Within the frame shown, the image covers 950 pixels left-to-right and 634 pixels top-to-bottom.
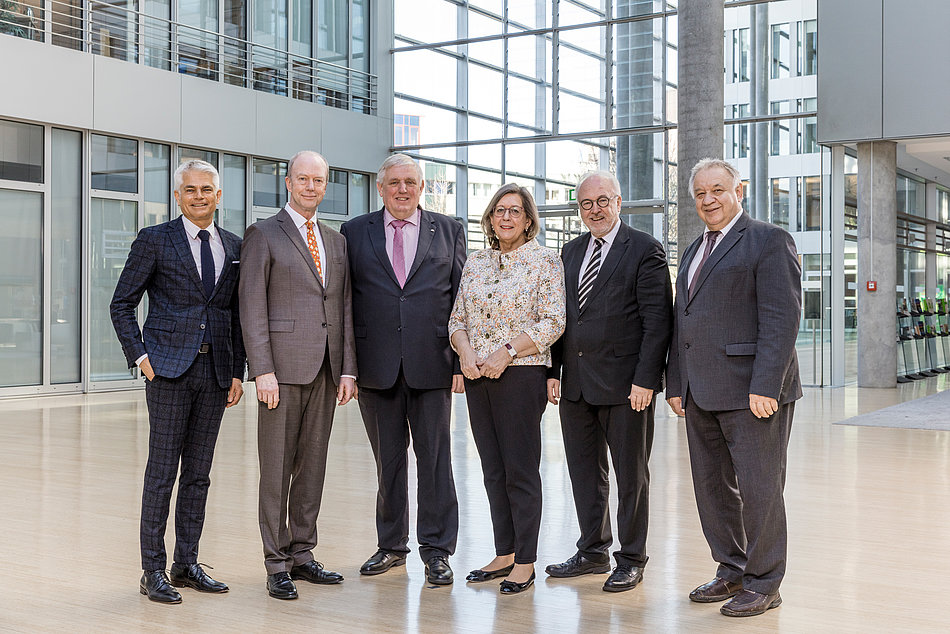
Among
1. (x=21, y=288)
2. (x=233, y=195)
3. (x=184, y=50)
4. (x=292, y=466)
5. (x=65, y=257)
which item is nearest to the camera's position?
(x=292, y=466)

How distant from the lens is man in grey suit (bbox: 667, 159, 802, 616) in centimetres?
374

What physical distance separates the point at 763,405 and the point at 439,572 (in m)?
1.50

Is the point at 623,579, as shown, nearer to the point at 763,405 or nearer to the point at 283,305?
the point at 763,405

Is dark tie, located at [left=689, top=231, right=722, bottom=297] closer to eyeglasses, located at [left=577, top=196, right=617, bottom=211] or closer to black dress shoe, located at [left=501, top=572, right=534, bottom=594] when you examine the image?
eyeglasses, located at [left=577, top=196, right=617, bottom=211]

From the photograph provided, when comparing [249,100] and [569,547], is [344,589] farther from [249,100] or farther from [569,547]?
[249,100]

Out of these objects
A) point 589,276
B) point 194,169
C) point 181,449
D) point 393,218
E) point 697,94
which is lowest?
point 181,449

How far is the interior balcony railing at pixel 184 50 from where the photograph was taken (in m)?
12.3

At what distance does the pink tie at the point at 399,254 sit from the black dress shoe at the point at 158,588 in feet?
5.06

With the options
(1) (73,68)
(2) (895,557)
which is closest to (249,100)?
(1) (73,68)

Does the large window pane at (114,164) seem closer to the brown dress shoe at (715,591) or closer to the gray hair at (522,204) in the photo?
the gray hair at (522,204)

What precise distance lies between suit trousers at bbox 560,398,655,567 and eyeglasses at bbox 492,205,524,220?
2.70 feet

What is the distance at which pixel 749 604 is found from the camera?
3762mm

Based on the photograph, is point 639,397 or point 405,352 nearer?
point 639,397

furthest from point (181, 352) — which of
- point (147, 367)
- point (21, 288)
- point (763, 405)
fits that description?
point (21, 288)
